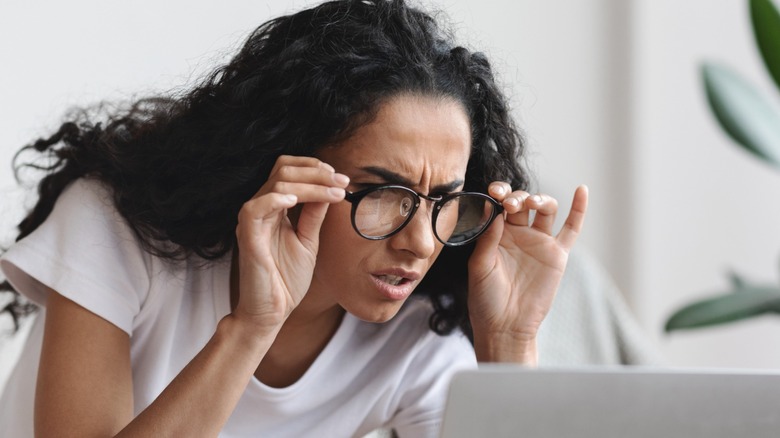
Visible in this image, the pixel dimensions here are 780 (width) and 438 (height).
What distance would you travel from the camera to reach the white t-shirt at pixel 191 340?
114cm

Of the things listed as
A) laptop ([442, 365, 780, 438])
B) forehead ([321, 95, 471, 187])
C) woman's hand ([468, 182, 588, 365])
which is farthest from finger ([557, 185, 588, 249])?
laptop ([442, 365, 780, 438])

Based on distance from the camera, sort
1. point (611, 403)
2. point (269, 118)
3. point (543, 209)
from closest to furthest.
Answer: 1. point (611, 403)
2. point (269, 118)
3. point (543, 209)

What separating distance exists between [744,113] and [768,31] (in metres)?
0.16

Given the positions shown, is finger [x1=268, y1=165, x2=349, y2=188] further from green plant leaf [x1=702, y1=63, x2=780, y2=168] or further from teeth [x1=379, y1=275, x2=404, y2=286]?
green plant leaf [x1=702, y1=63, x2=780, y2=168]

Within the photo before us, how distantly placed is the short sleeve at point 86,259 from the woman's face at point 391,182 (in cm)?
25

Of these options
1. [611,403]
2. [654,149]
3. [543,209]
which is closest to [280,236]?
[543,209]

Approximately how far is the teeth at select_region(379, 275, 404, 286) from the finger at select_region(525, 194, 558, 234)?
214mm

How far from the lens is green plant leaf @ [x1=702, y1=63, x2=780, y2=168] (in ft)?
5.63

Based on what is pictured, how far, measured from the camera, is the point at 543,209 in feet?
4.01

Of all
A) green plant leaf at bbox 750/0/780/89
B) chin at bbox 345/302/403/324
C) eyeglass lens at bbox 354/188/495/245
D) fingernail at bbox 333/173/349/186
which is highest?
green plant leaf at bbox 750/0/780/89

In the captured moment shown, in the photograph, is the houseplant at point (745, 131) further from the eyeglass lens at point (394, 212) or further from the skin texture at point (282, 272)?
the eyeglass lens at point (394, 212)

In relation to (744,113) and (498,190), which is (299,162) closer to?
(498,190)

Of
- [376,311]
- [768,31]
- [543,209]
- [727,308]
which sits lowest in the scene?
[727,308]

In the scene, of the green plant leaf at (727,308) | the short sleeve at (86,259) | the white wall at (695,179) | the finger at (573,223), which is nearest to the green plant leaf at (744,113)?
the green plant leaf at (727,308)
